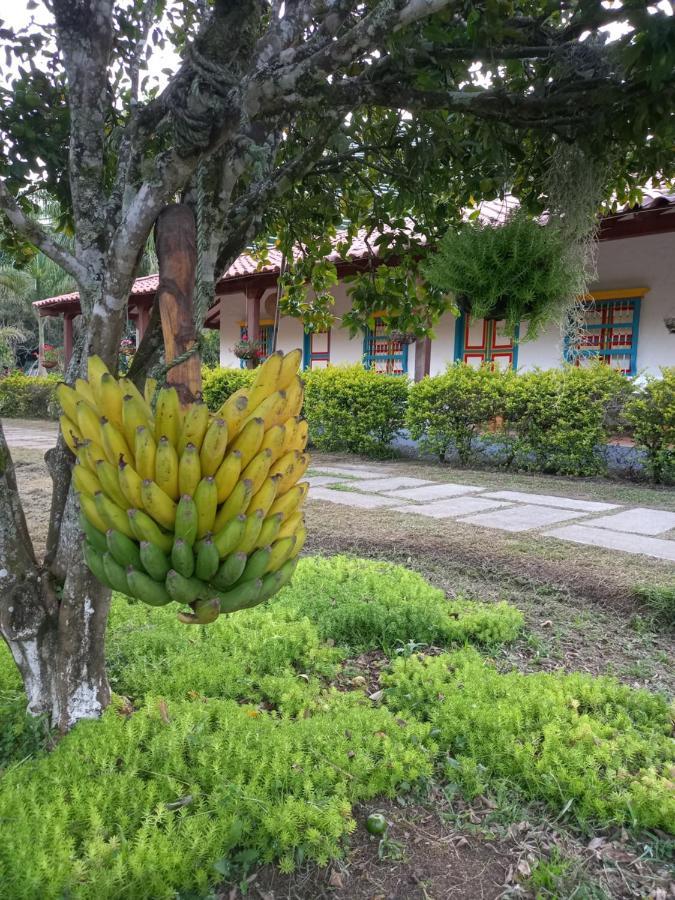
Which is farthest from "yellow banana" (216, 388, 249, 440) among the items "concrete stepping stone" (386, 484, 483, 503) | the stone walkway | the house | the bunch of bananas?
the house

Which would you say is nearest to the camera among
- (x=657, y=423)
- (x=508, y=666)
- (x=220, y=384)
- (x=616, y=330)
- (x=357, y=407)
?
(x=508, y=666)

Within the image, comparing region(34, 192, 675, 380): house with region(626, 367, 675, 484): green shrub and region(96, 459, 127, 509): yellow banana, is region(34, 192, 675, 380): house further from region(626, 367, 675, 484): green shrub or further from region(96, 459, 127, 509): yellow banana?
region(96, 459, 127, 509): yellow banana

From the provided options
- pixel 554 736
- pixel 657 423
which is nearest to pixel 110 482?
pixel 554 736

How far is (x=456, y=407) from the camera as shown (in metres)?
8.66

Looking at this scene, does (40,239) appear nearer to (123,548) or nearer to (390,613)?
(123,548)

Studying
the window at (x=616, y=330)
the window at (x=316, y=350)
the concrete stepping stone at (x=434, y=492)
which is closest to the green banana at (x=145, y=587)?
the concrete stepping stone at (x=434, y=492)

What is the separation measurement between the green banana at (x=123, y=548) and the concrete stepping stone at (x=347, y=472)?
6640mm

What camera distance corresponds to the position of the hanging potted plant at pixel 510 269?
2367mm

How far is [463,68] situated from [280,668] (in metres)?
2.45

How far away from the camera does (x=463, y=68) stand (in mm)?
2186

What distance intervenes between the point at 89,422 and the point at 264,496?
0.36 metres

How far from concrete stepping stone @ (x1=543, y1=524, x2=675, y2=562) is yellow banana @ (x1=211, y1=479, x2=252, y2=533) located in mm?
3874

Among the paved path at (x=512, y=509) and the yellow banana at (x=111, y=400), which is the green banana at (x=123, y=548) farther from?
the paved path at (x=512, y=509)

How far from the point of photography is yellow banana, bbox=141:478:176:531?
1.11 metres
